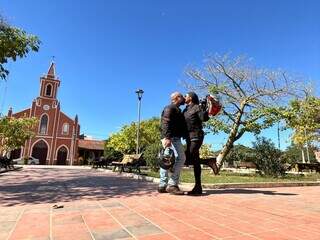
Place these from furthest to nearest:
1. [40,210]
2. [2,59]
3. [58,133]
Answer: [58,133] → [2,59] → [40,210]

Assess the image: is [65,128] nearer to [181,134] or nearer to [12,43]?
[12,43]

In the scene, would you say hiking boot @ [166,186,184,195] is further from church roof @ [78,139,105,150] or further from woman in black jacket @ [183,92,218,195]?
church roof @ [78,139,105,150]

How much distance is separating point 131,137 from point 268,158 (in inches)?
1431

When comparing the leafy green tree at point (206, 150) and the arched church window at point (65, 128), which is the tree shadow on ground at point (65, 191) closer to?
the leafy green tree at point (206, 150)

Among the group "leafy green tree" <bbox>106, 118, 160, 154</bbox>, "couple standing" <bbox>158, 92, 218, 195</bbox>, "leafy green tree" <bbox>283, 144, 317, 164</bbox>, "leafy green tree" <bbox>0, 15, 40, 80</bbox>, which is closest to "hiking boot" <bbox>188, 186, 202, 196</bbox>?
"couple standing" <bbox>158, 92, 218, 195</bbox>

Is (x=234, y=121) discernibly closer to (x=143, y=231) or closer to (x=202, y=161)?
(x=202, y=161)

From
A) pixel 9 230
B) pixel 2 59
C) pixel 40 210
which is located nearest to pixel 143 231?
pixel 9 230

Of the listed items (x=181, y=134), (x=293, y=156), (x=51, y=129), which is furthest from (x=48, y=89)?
(x=181, y=134)

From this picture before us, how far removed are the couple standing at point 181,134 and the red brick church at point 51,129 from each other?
52296 millimetres

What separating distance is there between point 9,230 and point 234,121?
49.3ft

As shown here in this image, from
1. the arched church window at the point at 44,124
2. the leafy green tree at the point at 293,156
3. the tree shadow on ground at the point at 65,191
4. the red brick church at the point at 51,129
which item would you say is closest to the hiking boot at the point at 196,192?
the tree shadow on ground at the point at 65,191

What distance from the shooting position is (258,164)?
49.5ft

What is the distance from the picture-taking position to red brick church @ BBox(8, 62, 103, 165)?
54.5 m

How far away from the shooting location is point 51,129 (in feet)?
184
